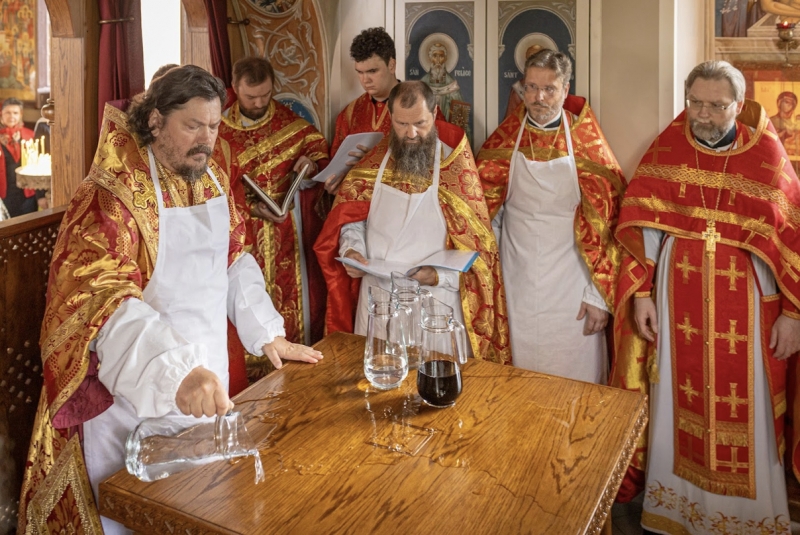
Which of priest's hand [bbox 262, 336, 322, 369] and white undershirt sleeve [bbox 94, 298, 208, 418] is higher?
white undershirt sleeve [bbox 94, 298, 208, 418]

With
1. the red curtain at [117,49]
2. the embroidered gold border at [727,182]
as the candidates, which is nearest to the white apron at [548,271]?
the embroidered gold border at [727,182]

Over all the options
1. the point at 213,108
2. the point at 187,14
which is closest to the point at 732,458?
the point at 213,108

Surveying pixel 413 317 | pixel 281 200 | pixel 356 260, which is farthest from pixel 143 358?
pixel 281 200

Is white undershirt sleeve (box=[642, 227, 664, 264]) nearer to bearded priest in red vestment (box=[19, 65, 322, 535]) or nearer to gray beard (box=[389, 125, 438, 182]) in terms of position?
gray beard (box=[389, 125, 438, 182])

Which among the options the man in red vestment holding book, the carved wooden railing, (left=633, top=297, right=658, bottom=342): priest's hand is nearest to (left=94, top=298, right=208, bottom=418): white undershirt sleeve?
the carved wooden railing

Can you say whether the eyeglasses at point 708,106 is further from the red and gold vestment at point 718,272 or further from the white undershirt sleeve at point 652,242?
the white undershirt sleeve at point 652,242

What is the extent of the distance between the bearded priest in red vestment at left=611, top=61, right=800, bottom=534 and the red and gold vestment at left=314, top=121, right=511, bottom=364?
577 millimetres

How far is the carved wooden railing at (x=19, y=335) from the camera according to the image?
251cm

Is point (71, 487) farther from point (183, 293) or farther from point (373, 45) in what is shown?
point (373, 45)

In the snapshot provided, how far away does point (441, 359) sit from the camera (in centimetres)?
186

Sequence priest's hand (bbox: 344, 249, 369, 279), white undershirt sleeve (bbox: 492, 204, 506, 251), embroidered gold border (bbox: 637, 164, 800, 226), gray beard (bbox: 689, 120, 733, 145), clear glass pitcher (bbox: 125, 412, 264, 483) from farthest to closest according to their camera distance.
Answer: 1. white undershirt sleeve (bbox: 492, 204, 506, 251)
2. priest's hand (bbox: 344, 249, 369, 279)
3. gray beard (bbox: 689, 120, 733, 145)
4. embroidered gold border (bbox: 637, 164, 800, 226)
5. clear glass pitcher (bbox: 125, 412, 264, 483)

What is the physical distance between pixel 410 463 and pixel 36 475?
128 centimetres

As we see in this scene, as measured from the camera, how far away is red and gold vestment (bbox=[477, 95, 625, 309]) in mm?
3377

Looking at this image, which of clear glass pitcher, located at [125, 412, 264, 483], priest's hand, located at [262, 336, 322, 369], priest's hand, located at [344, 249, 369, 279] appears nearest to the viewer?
clear glass pitcher, located at [125, 412, 264, 483]
